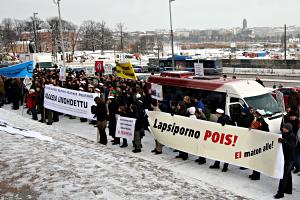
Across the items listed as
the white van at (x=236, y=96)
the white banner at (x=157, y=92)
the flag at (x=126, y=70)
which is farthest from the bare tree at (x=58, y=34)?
the white van at (x=236, y=96)

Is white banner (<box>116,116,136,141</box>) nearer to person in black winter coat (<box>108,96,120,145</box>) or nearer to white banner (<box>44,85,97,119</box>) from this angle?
person in black winter coat (<box>108,96,120,145</box>)

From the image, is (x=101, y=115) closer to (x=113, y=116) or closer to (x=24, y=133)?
(x=113, y=116)

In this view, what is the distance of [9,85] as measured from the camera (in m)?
→ 20.8

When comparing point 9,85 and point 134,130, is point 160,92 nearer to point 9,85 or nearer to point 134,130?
point 134,130

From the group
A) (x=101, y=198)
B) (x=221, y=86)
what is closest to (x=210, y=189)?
(x=101, y=198)

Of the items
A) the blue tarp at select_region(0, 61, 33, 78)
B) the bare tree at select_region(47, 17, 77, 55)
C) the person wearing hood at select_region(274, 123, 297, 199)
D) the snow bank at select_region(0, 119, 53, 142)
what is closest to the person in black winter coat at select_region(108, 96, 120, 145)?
the snow bank at select_region(0, 119, 53, 142)

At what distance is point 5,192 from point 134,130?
17.6ft

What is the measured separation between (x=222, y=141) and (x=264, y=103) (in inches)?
165

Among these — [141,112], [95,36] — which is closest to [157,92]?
[141,112]

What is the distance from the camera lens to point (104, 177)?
851 centimetres

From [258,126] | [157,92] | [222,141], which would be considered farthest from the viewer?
[157,92]

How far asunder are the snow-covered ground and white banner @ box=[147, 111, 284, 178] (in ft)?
1.57

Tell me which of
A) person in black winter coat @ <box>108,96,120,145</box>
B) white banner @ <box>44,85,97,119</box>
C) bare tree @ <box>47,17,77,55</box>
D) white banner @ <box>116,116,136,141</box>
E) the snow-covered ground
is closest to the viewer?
the snow-covered ground

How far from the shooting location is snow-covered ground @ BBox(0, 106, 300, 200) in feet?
25.2
